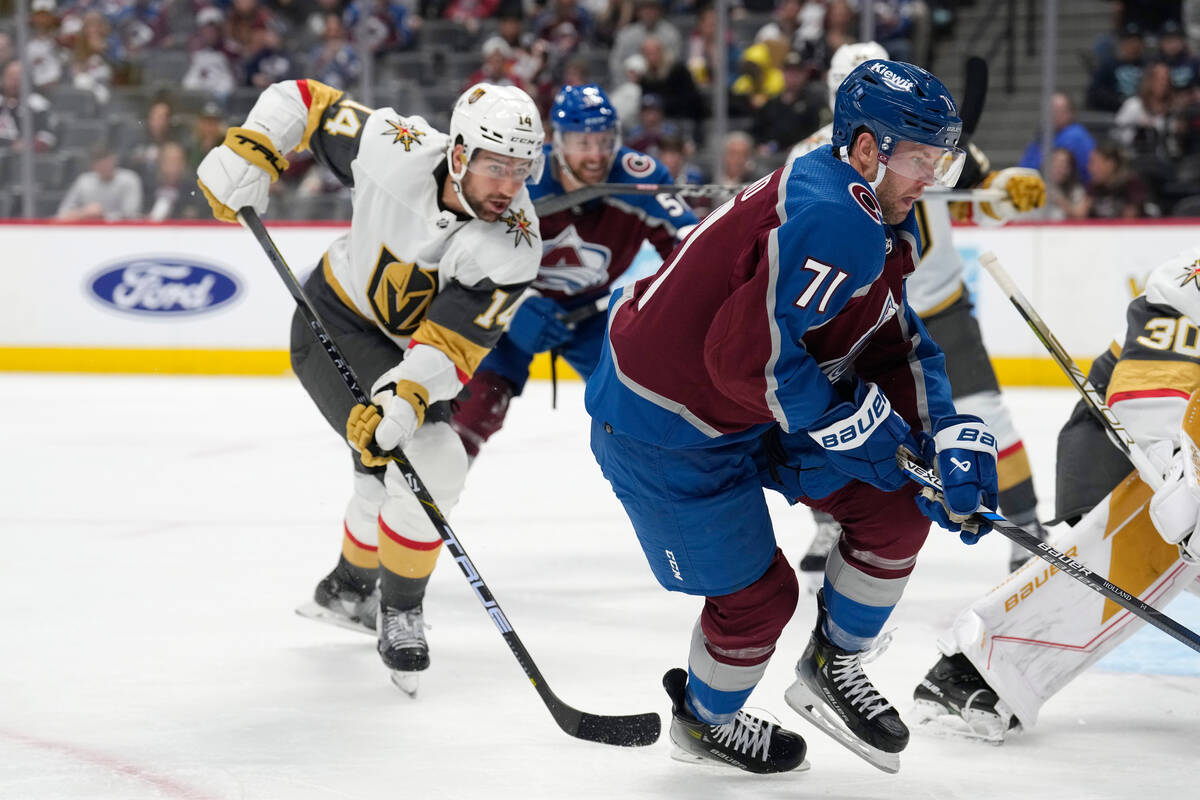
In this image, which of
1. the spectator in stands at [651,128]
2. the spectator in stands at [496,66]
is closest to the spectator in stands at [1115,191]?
the spectator in stands at [651,128]

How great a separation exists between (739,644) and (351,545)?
115 cm

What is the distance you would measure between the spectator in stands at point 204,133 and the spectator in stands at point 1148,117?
Result: 14.6ft

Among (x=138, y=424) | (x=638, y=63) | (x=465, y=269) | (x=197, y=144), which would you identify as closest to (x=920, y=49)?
(x=638, y=63)

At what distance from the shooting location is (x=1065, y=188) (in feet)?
22.4

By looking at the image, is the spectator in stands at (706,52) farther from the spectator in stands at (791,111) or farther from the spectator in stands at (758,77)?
the spectator in stands at (791,111)

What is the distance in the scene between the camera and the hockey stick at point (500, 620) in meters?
2.44

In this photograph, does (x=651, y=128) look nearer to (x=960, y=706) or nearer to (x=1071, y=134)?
(x=1071, y=134)

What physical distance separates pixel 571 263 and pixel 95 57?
4.94 metres

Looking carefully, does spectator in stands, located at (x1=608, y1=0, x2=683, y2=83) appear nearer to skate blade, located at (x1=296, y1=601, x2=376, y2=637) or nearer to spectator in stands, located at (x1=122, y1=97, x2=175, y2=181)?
spectator in stands, located at (x1=122, y1=97, x2=175, y2=181)

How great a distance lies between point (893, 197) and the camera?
2.08m

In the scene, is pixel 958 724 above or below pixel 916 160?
below

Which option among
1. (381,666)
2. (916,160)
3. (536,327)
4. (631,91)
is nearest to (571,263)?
(536,327)

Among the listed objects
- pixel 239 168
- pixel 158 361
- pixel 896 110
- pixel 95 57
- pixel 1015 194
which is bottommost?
pixel 158 361

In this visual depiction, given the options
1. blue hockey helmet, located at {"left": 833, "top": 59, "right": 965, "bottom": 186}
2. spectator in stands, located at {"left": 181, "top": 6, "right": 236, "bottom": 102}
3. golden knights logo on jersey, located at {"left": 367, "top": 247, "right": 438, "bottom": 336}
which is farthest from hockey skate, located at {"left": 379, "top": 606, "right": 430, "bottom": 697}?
spectator in stands, located at {"left": 181, "top": 6, "right": 236, "bottom": 102}
